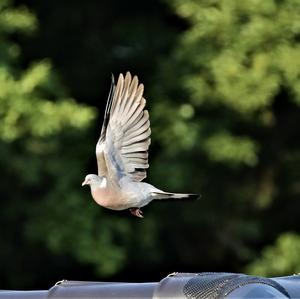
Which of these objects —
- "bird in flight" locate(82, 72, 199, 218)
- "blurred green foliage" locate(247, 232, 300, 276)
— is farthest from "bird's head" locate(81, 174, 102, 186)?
"blurred green foliage" locate(247, 232, 300, 276)

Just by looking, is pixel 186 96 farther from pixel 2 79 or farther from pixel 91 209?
pixel 2 79

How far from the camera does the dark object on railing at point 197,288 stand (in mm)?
3301

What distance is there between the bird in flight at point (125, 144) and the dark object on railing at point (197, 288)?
10.5 inches

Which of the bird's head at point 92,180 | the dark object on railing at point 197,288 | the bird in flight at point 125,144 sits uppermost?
the bird in flight at point 125,144

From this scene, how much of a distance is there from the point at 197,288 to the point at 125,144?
0.50m

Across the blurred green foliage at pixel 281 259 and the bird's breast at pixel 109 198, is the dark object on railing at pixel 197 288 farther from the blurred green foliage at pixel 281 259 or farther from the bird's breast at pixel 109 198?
the blurred green foliage at pixel 281 259

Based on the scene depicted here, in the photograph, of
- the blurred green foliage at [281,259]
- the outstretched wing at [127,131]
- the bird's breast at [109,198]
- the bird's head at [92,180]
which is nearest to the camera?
the bird's breast at [109,198]

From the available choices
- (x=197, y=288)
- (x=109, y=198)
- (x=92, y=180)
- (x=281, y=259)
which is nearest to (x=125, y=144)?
(x=92, y=180)

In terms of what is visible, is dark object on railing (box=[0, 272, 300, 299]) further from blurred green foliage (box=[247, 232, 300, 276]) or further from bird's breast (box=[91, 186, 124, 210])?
blurred green foliage (box=[247, 232, 300, 276])

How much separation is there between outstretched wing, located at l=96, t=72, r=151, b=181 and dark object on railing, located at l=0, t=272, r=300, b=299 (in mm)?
335

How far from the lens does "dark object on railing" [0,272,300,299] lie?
3.30 m

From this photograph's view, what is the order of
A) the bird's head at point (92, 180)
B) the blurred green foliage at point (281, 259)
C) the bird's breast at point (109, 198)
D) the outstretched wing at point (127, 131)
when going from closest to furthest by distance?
the bird's breast at point (109, 198) → the bird's head at point (92, 180) → the outstretched wing at point (127, 131) → the blurred green foliage at point (281, 259)

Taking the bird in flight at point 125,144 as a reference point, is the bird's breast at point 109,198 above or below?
below

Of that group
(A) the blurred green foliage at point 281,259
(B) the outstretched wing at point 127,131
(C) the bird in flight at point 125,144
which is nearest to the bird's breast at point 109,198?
(C) the bird in flight at point 125,144
